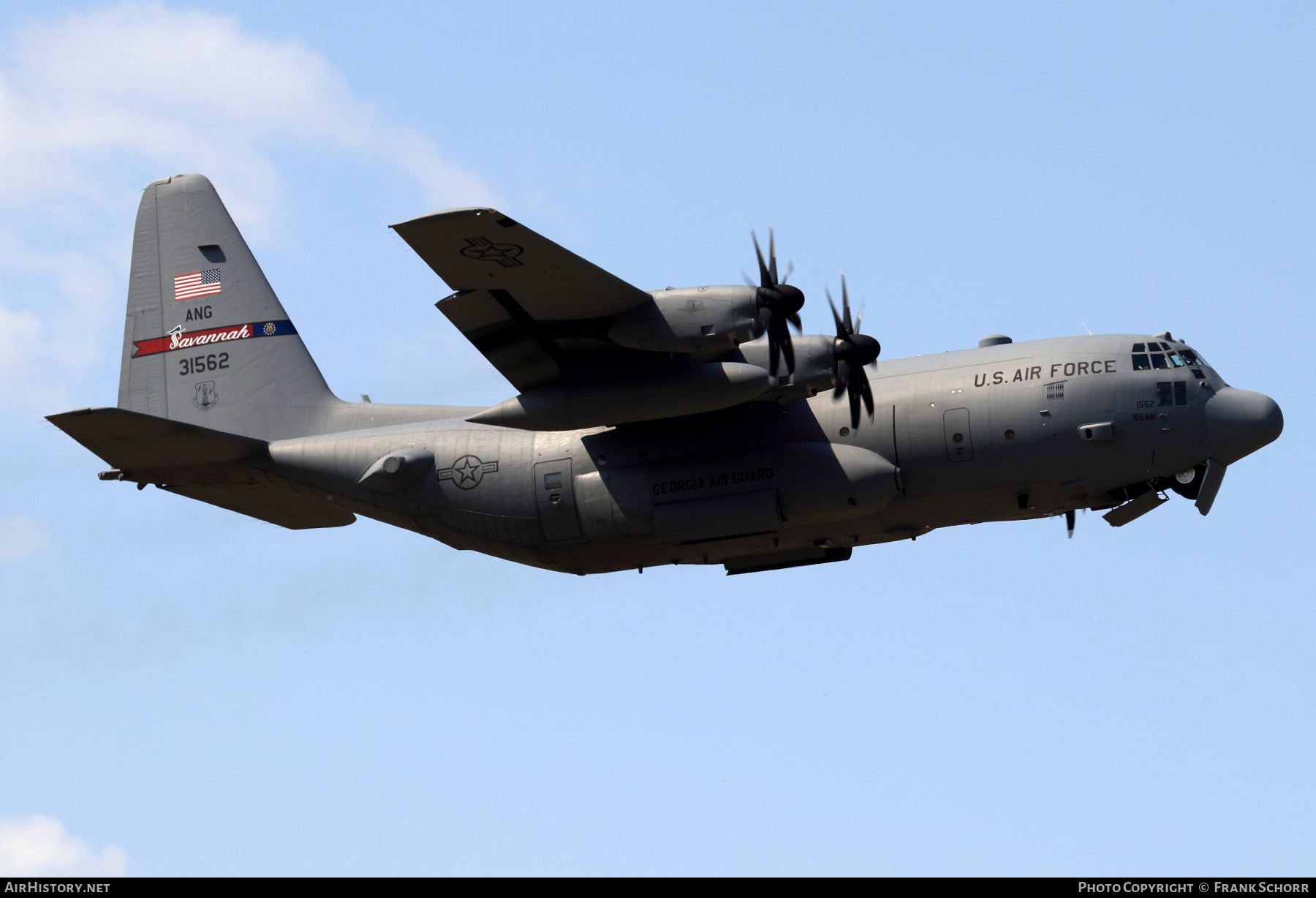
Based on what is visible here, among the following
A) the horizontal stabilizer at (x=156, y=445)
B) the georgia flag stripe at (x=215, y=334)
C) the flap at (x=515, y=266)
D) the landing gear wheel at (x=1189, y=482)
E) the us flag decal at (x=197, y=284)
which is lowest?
the landing gear wheel at (x=1189, y=482)

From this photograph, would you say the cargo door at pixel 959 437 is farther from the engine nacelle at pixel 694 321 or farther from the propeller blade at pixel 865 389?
the engine nacelle at pixel 694 321

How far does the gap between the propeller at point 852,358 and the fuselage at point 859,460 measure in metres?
0.58

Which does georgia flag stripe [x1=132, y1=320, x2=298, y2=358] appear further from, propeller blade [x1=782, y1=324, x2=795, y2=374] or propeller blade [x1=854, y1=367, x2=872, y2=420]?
propeller blade [x1=854, y1=367, x2=872, y2=420]

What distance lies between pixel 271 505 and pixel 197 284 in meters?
4.99

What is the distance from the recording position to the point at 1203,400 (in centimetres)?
2430

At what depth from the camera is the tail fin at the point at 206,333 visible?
29672 millimetres

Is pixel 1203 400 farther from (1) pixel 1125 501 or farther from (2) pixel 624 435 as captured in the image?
(2) pixel 624 435

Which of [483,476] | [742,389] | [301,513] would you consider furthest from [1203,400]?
[301,513]

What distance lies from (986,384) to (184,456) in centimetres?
1427

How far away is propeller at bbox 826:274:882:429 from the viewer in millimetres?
24469

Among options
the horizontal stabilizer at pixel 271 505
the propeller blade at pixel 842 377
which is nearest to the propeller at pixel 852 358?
the propeller blade at pixel 842 377
